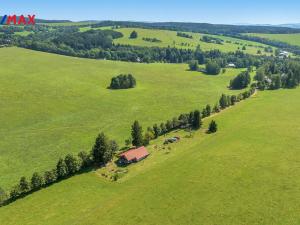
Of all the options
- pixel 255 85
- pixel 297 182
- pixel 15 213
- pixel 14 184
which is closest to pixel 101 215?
pixel 15 213

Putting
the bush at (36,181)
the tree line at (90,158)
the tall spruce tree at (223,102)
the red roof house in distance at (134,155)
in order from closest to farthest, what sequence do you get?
1. the tree line at (90,158)
2. the bush at (36,181)
3. the red roof house in distance at (134,155)
4. the tall spruce tree at (223,102)

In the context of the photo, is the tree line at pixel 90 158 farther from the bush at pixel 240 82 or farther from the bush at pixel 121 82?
the bush at pixel 240 82

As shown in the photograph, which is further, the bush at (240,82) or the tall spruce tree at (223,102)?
the bush at (240,82)

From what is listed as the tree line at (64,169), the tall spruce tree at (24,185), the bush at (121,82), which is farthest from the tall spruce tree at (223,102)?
the tall spruce tree at (24,185)

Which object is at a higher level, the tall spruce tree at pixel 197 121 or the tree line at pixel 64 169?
the tall spruce tree at pixel 197 121

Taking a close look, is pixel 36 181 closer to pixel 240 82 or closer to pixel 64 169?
pixel 64 169

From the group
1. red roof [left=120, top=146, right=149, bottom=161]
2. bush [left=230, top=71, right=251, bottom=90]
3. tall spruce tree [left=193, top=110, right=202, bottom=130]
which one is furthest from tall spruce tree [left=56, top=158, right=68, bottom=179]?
bush [left=230, top=71, right=251, bottom=90]

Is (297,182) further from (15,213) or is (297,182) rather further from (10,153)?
(10,153)
